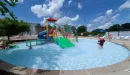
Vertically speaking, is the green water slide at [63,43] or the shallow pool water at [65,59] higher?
the green water slide at [63,43]

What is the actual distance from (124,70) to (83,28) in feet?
232

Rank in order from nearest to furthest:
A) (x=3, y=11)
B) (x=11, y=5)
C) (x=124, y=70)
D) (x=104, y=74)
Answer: (x=104, y=74) < (x=124, y=70) < (x=3, y=11) < (x=11, y=5)

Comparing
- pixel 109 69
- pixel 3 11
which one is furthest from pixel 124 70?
pixel 3 11

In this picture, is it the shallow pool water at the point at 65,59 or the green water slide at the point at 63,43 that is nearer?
the shallow pool water at the point at 65,59

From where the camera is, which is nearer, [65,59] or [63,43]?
[65,59]

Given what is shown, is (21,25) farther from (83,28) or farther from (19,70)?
(83,28)

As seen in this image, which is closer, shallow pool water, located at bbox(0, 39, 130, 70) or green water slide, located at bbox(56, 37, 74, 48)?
shallow pool water, located at bbox(0, 39, 130, 70)

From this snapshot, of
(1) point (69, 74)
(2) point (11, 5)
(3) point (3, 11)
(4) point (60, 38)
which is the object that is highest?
(2) point (11, 5)

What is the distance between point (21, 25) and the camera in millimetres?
22906

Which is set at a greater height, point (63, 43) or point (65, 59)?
point (63, 43)

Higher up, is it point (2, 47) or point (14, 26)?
point (14, 26)

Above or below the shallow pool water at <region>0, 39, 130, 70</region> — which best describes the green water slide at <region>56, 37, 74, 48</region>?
above

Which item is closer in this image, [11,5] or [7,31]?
[11,5]

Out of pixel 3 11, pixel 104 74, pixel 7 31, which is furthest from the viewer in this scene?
pixel 7 31
